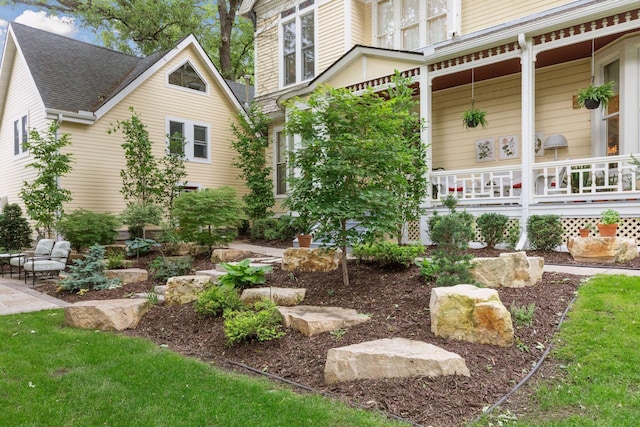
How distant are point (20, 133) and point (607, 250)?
16334 millimetres

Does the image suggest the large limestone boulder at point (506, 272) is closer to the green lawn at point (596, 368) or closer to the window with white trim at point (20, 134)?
the green lawn at point (596, 368)

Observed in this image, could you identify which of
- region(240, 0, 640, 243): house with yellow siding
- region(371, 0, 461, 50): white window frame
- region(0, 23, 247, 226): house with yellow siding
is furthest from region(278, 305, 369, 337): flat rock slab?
region(0, 23, 247, 226): house with yellow siding

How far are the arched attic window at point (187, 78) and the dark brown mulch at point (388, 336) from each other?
35.2 feet

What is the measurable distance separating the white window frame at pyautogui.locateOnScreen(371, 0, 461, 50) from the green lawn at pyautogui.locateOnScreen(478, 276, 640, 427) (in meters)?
7.98

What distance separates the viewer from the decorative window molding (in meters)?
14.3

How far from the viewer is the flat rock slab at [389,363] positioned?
9.82 feet

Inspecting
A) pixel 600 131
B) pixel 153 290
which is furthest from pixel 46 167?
pixel 600 131

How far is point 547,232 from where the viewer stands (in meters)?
7.05

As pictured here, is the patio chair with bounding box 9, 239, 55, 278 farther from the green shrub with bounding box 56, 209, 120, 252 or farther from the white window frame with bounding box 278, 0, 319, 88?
the white window frame with bounding box 278, 0, 319, 88

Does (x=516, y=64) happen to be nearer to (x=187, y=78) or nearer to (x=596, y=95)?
(x=596, y=95)

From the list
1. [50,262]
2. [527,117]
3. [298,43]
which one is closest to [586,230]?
[527,117]

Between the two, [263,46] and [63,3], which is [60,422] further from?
[63,3]

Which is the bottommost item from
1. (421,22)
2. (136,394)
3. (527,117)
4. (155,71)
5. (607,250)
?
(136,394)

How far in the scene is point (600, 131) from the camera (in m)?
8.49
